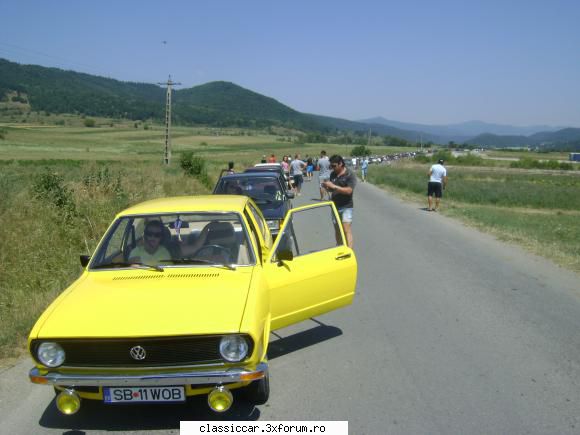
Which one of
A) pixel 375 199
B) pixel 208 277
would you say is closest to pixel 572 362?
pixel 208 277

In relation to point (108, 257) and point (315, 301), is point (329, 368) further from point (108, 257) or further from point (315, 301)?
point (108, 257)

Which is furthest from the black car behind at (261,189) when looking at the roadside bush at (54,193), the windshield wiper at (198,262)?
the windshield wiper at (198,262)

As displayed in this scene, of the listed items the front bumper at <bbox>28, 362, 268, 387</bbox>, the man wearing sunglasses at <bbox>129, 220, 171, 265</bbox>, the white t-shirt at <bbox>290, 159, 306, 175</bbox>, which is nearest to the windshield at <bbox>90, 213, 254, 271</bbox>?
the man wearing sunglasses at <bbox>129, 220, 171, 265</bbox>

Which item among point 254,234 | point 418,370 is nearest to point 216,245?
point 254,234

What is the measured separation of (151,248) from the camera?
5391 millimetres

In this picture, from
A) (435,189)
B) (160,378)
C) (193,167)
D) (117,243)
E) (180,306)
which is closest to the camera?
(160,378)

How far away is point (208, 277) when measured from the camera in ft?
15.4

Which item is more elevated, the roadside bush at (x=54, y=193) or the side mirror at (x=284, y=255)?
the side mirror at (x=284, y=255)

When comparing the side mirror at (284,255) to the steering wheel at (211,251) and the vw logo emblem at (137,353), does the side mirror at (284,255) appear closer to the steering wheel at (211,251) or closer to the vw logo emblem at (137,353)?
the steering wheel at (211,251)

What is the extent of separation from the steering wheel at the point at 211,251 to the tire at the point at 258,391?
135cm

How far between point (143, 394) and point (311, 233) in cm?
855

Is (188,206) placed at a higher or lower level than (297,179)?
higher

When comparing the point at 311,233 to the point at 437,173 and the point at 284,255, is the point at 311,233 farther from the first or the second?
the point at 437,173

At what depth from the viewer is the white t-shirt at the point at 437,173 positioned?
1847cm
